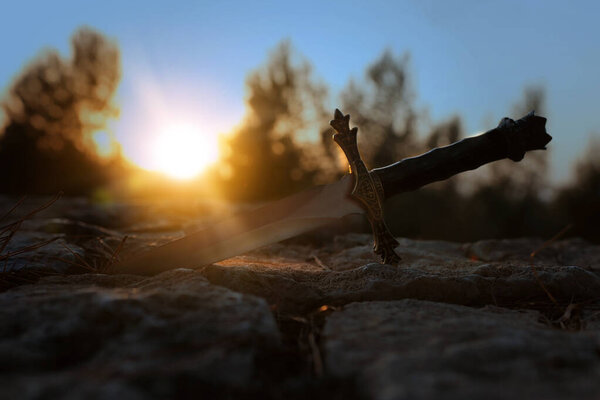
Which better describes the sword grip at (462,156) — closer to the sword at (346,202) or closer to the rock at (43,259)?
the sword at (346,202)

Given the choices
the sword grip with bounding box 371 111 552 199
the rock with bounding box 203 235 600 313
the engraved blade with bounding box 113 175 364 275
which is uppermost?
the sword grip with bounding box 371 111 552 199

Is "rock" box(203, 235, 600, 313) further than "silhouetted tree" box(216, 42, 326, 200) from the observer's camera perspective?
No

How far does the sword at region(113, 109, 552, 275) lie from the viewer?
1.66m

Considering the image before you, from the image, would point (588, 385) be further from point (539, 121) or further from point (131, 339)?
point (539, 121)

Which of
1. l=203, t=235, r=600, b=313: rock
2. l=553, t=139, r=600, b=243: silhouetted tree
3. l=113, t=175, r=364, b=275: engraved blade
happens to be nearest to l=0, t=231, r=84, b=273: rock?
l=113, t=175, r=364, b=275: engraved blade

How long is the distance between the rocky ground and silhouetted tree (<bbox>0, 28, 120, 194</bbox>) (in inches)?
729

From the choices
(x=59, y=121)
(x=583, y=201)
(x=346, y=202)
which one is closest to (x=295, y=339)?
(x=346, y=202)

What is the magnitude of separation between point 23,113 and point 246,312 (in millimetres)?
23227

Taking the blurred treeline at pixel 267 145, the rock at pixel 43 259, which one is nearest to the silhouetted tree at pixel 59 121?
the blurred treeline at pixel 267 145

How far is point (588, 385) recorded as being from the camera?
65 centimetres

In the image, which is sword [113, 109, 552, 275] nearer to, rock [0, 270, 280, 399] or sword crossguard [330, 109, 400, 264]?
sword crossguard [330, 109, 400, 264]

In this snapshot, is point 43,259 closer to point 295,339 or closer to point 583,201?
point 295,339

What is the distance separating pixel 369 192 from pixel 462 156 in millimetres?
528

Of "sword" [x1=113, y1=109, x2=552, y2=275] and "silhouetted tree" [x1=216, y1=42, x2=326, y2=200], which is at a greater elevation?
"silhouetted tree" [x1=216, y1=42, x2=326, y2=200]
